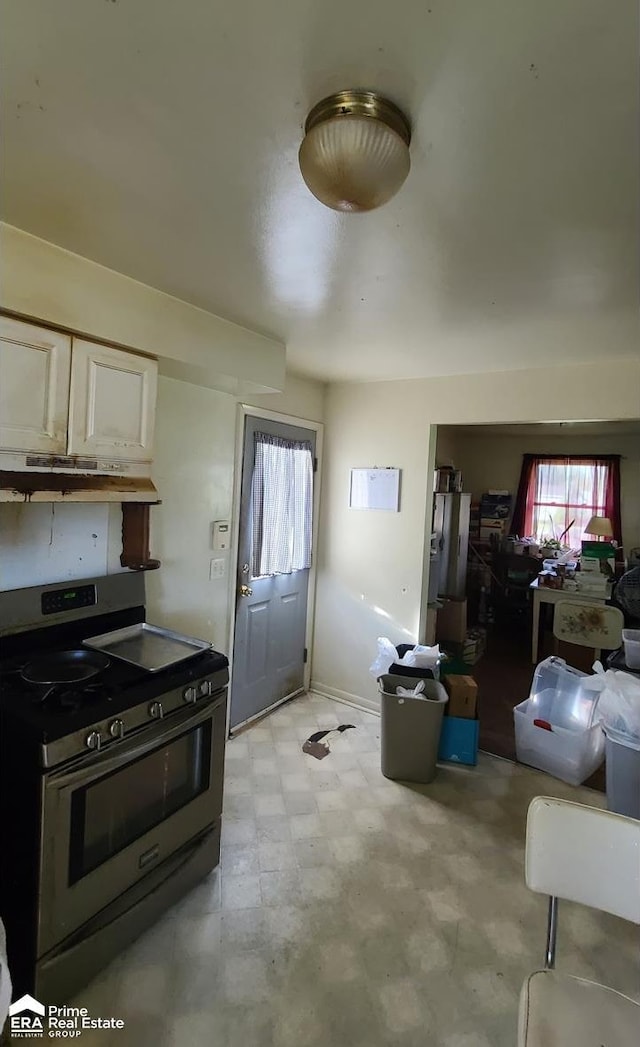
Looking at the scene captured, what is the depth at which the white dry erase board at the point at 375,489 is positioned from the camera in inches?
131

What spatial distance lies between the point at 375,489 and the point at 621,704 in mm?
1879

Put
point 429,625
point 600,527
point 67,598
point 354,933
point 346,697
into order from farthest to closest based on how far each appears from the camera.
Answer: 1. point 600,527
2. point 346,697
3. point 429,625
4. point 67,598
5. point 354,933

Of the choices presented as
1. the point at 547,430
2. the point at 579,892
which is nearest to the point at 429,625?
the point at 579,892

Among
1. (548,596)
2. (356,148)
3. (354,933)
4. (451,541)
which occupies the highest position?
(356,148)

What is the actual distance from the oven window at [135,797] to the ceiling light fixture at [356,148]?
1.73 m

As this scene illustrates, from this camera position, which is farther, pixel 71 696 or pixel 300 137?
pixel 71 696

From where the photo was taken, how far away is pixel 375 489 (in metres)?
3.41

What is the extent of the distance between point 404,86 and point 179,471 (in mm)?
1957

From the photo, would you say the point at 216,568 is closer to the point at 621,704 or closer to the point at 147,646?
the point at 147,646

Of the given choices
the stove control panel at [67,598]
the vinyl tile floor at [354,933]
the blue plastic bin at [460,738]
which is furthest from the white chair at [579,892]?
the stove control panel at [67,598]

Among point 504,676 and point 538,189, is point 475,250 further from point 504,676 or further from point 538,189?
point 504,676

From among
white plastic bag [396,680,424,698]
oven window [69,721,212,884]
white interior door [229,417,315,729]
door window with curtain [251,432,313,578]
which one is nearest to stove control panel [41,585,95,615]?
oven window [69,721,212,884]

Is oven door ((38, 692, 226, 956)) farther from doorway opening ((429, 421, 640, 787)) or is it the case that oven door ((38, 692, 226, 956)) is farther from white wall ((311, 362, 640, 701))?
doorway opening ((429, 421, 640, 787))

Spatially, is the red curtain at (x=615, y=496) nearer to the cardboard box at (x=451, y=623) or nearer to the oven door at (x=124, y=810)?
the cardboard box at (x=451, y=623)
